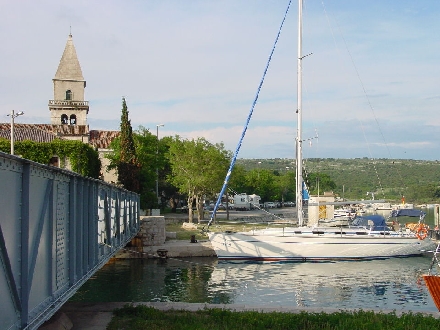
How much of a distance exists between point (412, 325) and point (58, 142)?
172 feet

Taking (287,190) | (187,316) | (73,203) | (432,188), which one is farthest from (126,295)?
(432,188)

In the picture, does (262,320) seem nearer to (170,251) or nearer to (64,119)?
(170,251)

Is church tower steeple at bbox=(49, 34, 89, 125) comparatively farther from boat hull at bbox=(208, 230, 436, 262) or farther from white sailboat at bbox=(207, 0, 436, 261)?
boat hull at bbox=(208, 230, 436, 262)

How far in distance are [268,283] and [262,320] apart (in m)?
14.4

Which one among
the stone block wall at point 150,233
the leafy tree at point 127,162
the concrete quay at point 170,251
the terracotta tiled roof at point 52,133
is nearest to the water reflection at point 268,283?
the concrete quay at point 170,251

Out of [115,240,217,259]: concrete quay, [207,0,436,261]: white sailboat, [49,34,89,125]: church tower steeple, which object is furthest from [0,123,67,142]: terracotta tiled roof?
[207,0,436,261]: white sailboat

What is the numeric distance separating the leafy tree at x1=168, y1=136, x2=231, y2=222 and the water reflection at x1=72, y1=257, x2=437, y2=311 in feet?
73.1

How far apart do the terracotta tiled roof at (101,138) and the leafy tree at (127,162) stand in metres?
34.8

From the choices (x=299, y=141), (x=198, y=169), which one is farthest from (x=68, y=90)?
(x=299, y=141)

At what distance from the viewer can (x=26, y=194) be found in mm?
8414

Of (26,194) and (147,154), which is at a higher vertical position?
(147,154)

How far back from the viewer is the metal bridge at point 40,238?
7812 millimetres

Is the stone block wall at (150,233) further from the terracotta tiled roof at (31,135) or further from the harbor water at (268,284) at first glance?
the terracotta tiled roof at (31,135)

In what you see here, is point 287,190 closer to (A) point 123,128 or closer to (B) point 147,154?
(B) point 147,154
